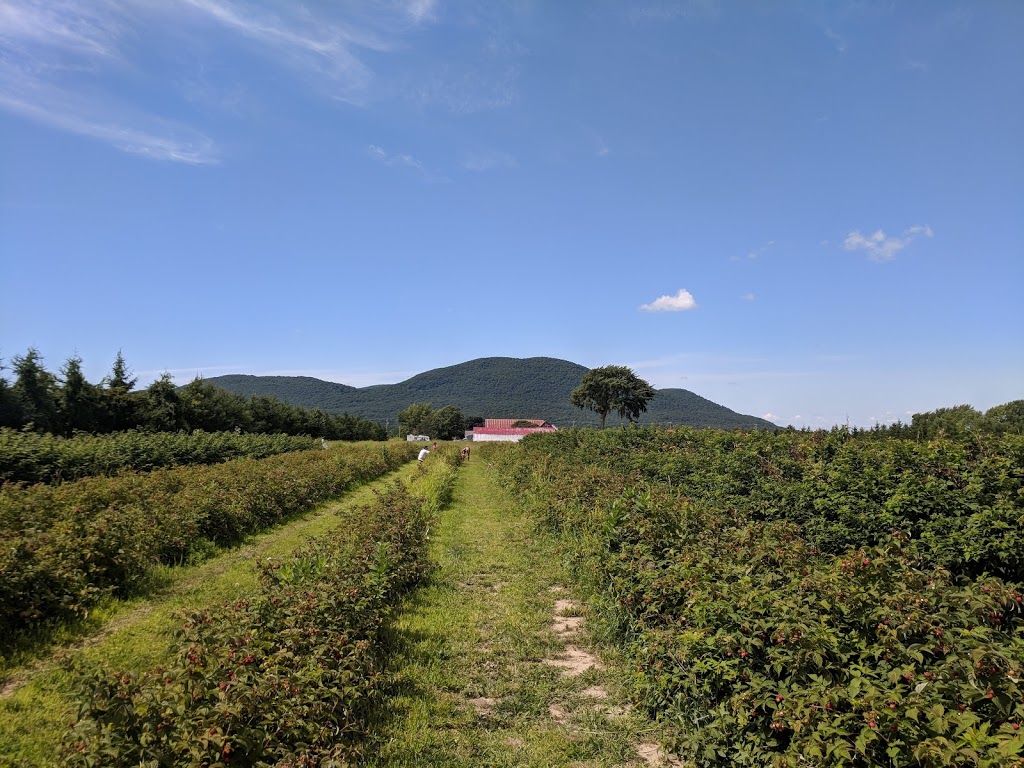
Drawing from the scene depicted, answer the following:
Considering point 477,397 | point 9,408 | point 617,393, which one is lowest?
point 9,408

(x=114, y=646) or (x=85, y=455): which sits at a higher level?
(x=85, y=455)

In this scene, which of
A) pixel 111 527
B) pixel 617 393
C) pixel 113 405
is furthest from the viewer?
pixel 617 393

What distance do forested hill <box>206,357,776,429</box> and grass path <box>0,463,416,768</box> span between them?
414 feet

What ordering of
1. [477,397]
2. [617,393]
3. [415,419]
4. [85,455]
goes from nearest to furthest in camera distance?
[85,455], [617,393], [415,419], [477,397]

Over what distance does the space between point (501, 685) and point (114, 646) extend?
4183 millimetres

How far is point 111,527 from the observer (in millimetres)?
7816

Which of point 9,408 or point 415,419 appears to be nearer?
point 9,408

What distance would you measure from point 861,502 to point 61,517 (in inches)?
477

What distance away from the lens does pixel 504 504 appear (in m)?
17.2

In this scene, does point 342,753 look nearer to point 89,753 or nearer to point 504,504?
point 89,753

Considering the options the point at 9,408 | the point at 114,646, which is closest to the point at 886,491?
the point at 114,646

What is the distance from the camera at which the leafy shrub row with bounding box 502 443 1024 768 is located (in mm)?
2615

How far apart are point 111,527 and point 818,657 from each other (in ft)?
29.3

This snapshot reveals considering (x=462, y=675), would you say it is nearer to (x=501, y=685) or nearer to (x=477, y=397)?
(x=501, y=685)
